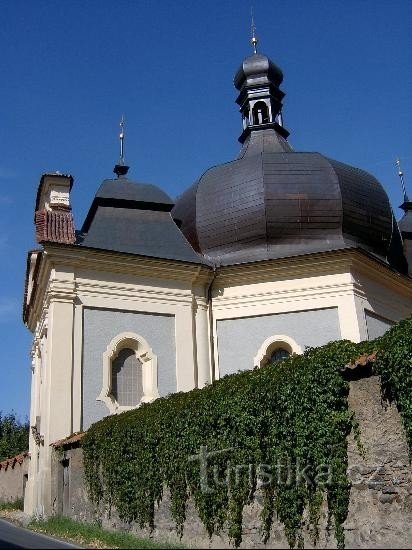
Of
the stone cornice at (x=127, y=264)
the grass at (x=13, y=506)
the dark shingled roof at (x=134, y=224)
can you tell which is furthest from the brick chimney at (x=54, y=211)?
the grass at (x=13, y=506)

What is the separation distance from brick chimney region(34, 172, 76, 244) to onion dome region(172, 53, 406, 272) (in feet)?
12.4

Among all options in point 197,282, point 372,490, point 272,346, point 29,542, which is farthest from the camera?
point 197,282

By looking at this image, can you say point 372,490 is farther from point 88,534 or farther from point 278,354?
point 278,354

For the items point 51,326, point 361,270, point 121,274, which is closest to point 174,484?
point 51,326

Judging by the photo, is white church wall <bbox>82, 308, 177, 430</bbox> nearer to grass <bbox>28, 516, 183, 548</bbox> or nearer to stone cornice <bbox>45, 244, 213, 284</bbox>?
stone cornice <bbox>45, 244, 213, 284</bbox>

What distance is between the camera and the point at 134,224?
19.6 m

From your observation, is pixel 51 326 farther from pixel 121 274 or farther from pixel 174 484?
pixel 174 484

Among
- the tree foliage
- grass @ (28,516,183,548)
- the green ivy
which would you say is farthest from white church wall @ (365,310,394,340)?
the tree foliage

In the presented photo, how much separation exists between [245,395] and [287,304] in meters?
8.08

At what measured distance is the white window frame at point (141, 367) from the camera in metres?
16.4

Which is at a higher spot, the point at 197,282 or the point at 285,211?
the point at 285,211

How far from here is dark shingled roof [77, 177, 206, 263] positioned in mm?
18641

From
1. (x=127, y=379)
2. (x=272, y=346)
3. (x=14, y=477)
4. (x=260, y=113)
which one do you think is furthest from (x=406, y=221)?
(x=14, y=477)

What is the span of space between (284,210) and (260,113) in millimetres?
8860
